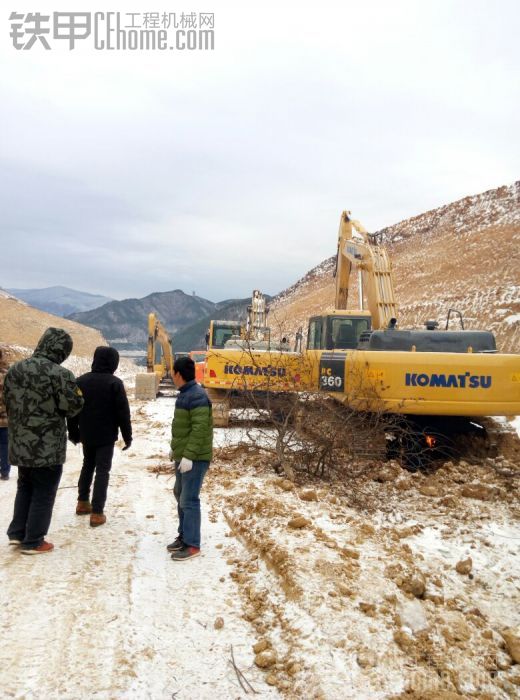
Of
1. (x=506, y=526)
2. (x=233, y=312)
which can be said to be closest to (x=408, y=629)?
(x=506, y=526)

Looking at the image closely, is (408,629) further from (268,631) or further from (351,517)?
(351,517)

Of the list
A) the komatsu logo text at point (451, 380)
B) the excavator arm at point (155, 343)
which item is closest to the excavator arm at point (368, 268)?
the komatsu logo text at point (451, 380)

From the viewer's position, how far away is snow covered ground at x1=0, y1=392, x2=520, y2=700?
9.52 feet

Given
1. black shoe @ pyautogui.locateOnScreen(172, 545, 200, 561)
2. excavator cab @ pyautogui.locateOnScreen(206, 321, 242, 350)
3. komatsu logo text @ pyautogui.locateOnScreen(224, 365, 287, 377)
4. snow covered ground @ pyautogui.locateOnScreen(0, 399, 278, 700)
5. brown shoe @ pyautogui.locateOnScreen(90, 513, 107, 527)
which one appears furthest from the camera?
excavator cab @ pyautogui.locateOnScreen(206, 321, 242, 350)

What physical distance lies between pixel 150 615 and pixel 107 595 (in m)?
0.41

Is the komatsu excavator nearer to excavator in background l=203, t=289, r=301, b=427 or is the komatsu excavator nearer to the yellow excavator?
the yellow excavator

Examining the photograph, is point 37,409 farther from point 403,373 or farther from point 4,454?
point 403,373

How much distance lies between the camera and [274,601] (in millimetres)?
3631

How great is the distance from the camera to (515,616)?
3650mm

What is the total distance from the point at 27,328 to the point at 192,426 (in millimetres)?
38703

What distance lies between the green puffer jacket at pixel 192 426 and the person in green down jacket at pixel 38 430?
2.81 ft

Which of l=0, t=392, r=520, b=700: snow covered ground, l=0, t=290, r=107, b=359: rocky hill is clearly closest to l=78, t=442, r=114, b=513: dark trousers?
l=0, t=392, r=520, b=700: snow covered ground

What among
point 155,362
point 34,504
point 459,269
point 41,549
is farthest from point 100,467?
point 459,269

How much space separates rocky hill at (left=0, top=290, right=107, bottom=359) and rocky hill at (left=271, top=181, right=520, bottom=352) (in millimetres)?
16806
